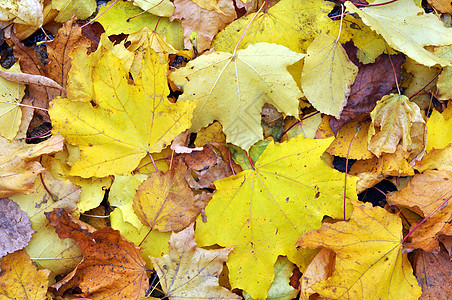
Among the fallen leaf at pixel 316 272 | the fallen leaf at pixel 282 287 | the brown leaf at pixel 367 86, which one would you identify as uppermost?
the brown leaf at pixel 367 86

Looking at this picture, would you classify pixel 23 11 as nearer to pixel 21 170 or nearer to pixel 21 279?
pixel 21 170

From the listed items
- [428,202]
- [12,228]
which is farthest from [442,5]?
[12,228]

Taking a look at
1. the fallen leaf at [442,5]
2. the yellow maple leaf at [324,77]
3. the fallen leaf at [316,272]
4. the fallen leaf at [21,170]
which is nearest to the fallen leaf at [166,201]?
the fallen leaf at [21,170]

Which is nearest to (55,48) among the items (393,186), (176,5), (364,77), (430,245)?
(176,5)

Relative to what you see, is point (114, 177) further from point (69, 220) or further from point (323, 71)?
point (323, 71)

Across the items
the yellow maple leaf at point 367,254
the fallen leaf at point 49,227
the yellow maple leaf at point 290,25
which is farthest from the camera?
the yellow maple leaf at point 290,25

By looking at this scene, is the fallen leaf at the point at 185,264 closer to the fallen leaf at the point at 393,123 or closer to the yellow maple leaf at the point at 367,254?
the yellow maple leaf at the point at 367,254

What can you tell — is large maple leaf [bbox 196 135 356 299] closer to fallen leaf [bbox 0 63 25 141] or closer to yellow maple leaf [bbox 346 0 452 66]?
yellow maple leaf [bbox 346 0 452 66]

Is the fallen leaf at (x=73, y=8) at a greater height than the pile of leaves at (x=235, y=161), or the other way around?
the fallen leaf at (x=73, y=8)
